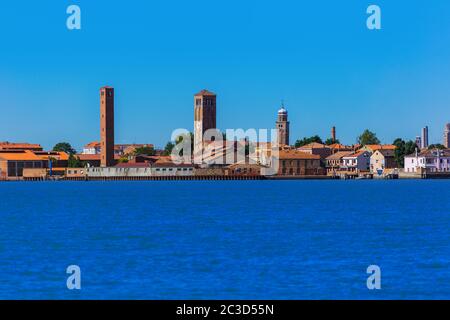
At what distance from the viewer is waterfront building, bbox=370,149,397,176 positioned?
162000 millimetres

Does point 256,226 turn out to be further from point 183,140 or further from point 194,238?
point 183,140

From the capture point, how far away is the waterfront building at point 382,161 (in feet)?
531

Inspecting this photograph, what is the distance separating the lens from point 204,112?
179250mm

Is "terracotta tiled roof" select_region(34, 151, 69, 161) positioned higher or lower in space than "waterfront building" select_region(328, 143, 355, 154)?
lower

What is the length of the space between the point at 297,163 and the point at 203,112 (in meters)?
27.2

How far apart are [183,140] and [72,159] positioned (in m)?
20.3

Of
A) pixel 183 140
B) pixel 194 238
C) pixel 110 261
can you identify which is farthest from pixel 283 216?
pixel 183 140

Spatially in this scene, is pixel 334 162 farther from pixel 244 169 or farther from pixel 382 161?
pixel 244 169

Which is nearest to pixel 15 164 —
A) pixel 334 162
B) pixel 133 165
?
pixel 133 165

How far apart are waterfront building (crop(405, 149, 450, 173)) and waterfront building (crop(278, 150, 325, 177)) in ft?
50.2

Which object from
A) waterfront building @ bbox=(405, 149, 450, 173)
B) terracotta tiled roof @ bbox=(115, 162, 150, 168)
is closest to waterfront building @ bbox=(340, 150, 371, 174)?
waterfront building @ bbox=(405, 149, 450, 173)

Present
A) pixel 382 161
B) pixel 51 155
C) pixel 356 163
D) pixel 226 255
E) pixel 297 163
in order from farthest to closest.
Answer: pixel 51 155, pixel 356 163, pixel 382 161, pixel 297 163, pixel 226 255

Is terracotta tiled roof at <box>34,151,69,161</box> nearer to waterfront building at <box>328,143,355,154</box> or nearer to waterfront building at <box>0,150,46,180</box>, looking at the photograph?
waterfront building at <box>0,150,46,180</box>
